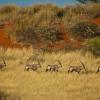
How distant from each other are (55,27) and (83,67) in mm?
11917

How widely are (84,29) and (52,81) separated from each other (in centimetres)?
1393

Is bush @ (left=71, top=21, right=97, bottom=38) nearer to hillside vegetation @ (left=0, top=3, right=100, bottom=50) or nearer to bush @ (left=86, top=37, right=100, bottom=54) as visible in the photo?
hillside vegetation @ (left=0, top=3, right=100, bottom=50)

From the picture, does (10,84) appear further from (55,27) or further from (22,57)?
(55,27)

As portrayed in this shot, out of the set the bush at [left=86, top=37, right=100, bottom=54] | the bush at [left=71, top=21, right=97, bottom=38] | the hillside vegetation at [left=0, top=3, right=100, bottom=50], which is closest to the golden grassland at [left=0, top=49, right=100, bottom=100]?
the bush at [left=86, top=37, right=100, bottom=54]

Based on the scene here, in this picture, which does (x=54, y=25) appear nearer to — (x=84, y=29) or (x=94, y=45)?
(x=84, y=29)

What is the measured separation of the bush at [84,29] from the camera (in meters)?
30.6

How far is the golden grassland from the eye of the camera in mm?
15258

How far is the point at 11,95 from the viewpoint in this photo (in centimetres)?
1500

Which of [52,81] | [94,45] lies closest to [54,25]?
[94,45]

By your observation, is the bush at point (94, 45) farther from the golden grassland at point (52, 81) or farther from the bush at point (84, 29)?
the bush at point (84, 29)

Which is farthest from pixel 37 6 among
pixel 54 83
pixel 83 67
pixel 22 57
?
pixel 54 83

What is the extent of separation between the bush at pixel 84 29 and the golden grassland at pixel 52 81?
698 centimetres

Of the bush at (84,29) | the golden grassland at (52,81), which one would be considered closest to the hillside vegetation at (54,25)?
the bush at (84,29)

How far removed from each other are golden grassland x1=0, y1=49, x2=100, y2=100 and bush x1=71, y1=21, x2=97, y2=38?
6.98 metres
